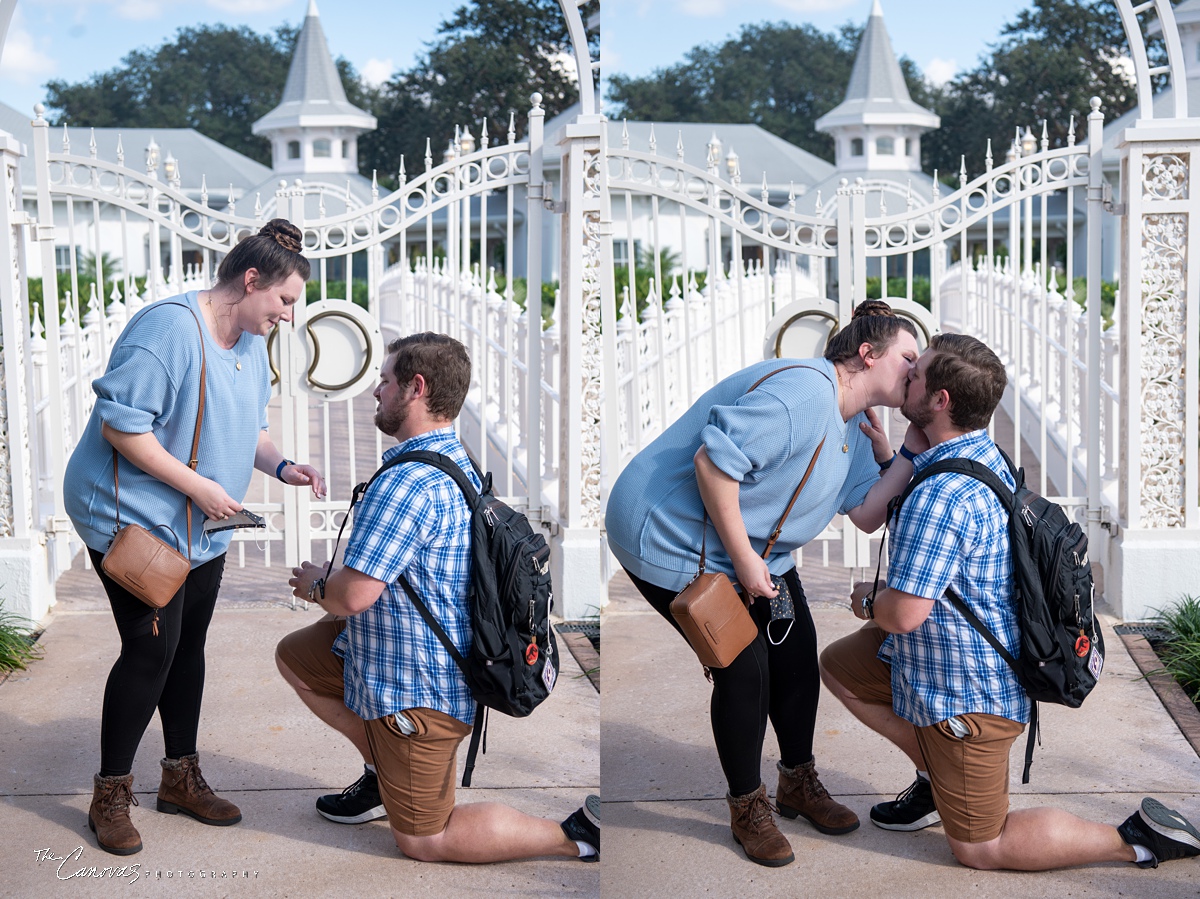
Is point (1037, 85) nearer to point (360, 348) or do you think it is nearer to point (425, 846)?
point (360, 348)

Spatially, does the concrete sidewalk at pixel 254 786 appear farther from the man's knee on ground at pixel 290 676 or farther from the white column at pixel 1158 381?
the white column at pixel 1158 381

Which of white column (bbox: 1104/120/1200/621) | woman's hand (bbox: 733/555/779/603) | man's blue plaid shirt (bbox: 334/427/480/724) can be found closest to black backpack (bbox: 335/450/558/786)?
man's blue plaid shirt (bbox: 334/427/480/724)

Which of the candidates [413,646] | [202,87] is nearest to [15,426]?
[413,646]

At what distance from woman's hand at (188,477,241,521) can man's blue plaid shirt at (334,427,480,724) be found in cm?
33

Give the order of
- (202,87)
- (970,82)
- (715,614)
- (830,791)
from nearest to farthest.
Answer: (715,614)
(830,791)
(202,87)
(970,82)

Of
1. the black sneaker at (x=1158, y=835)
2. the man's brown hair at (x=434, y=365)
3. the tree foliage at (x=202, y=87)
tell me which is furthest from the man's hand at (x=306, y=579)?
the tree foliage at (x=202, y=87)

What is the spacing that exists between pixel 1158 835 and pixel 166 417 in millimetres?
2250

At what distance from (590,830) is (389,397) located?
890mm

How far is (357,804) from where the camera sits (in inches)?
→ 93.0

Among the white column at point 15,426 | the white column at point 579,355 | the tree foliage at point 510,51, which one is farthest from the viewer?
the white column at point 15,426

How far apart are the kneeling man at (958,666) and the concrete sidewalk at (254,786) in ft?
2.10

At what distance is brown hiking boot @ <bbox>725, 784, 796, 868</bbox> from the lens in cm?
235

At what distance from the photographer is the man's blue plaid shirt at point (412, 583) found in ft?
6.67

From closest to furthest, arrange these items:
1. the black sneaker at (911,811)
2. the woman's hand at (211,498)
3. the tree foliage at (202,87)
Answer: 1. the woman's hand at (211,498)
2. the black sneaker at (911,811)
3. the tree foliage at (202,87)
